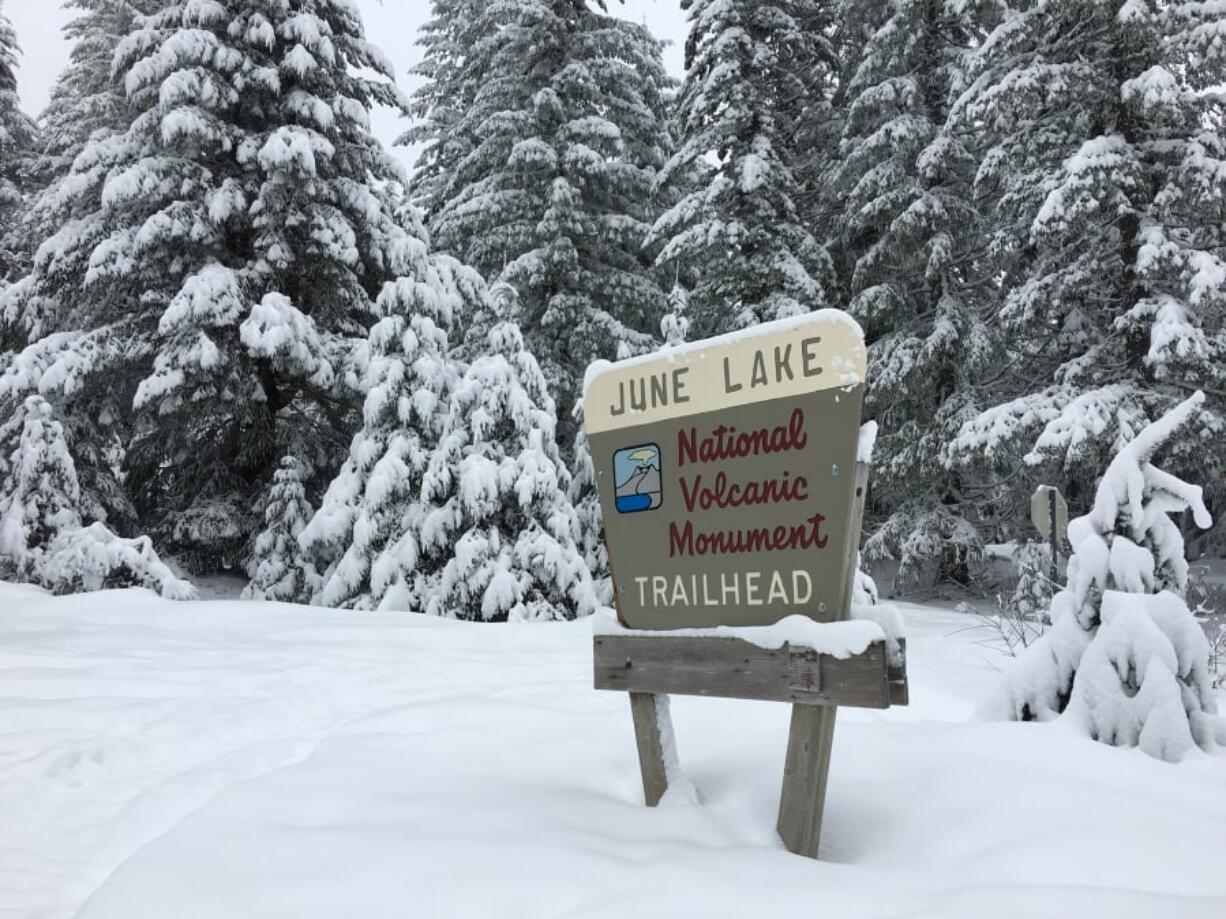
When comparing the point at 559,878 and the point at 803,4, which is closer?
the point at 559,878

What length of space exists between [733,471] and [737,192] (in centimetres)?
1165

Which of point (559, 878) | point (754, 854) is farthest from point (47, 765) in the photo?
point (754, 854)

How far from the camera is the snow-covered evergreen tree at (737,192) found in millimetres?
13284

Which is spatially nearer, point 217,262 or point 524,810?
point 524,810

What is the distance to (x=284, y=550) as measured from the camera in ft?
37.6

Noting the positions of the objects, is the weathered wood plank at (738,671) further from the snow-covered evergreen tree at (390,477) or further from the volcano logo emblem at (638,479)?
the snow-covered evergreen tree at (390,477)

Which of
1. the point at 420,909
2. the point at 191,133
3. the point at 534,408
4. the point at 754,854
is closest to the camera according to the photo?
the point at 420,909

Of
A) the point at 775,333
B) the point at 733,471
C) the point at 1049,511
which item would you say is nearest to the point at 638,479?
the point at 733,471

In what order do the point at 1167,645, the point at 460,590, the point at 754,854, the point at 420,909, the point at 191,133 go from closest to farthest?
1. the point at 420,909
2. the point at 754,854
3. the point at 1167,645
4. the point at 460,590
5. the point at 191,133

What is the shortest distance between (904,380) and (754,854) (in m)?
12.0

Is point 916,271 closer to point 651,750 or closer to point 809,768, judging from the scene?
point 651,750

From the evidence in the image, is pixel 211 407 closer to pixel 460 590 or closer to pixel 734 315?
pixel 460 590

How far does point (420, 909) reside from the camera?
2.27 meters

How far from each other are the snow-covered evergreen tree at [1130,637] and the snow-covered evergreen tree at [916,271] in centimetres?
894
